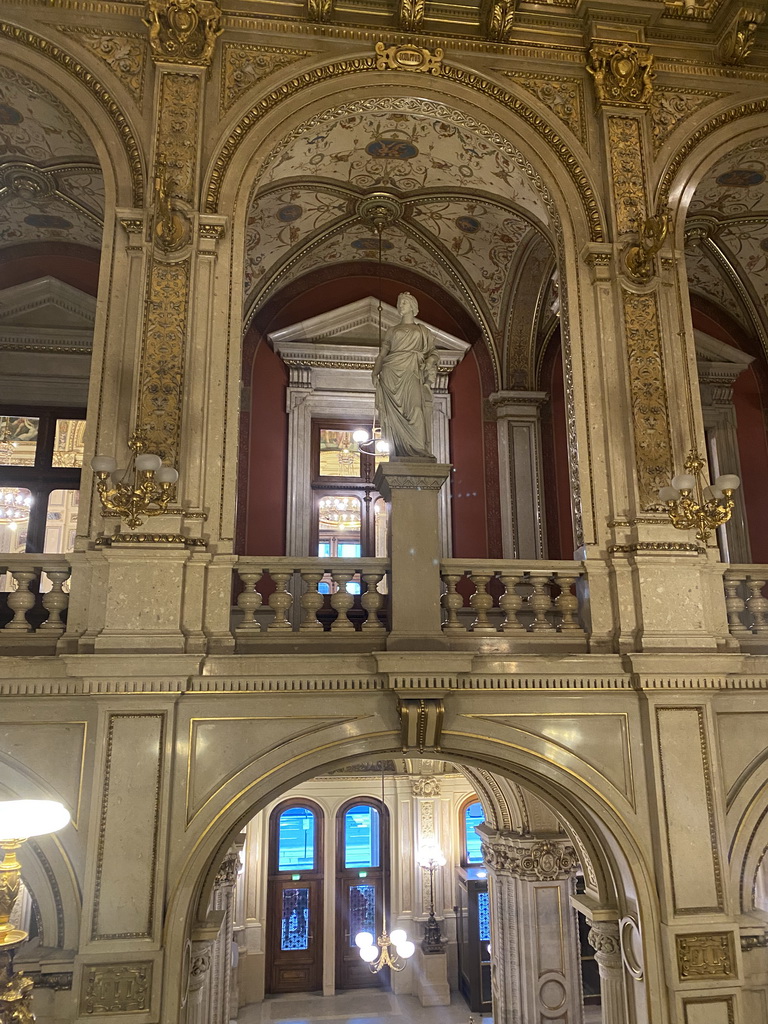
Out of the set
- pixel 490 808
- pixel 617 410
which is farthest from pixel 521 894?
pixel 617 410

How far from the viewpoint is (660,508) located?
5.77 metres

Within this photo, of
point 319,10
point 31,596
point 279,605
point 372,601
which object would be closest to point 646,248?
point 319,10

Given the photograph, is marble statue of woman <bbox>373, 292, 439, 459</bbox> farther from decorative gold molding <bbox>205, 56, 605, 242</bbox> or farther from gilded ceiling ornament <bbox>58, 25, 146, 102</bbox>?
gilded ceiling ornament <bbox>58, 25, 146, 102</bbox>

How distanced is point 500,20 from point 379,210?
238 cm

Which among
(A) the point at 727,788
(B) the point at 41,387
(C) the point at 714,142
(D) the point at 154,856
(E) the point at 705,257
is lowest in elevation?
(D) the point at 154,856

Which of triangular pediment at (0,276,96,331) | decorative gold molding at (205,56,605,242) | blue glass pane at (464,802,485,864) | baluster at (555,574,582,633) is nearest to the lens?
baluster at (555,574,582,633)

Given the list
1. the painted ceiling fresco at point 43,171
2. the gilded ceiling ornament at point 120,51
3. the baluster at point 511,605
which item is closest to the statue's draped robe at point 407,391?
the baluster at point 511,605

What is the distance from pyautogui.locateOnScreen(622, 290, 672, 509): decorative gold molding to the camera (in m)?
5.87

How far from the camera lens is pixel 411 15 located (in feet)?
21.6

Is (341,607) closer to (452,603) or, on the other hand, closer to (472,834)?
(452,603)

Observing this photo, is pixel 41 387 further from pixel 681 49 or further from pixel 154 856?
pixel 681 49

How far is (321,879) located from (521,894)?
17.1ft

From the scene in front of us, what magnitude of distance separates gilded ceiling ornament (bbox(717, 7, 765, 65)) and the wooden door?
38.1 ft

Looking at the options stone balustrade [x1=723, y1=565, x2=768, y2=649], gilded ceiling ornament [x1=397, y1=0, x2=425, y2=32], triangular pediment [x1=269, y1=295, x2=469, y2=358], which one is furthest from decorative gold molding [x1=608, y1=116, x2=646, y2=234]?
triangular pediment [x1=269, y1=295, x2=469, y2=358]
